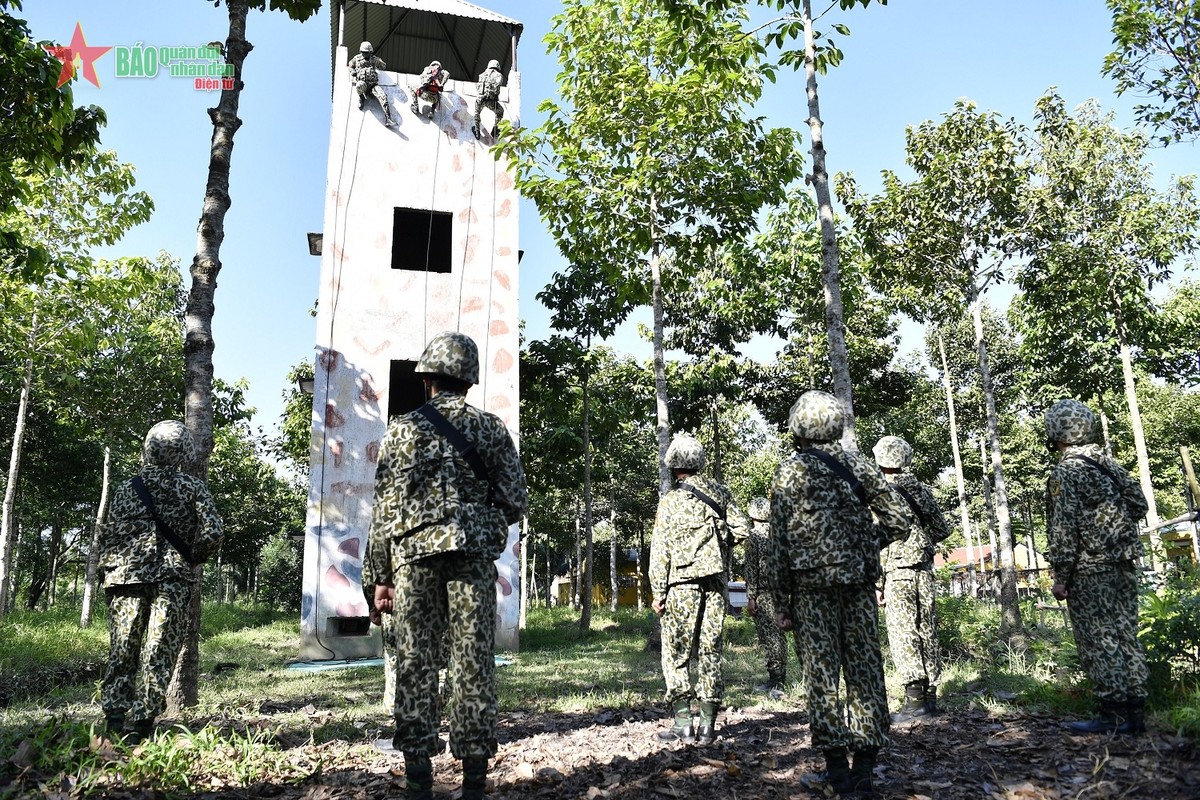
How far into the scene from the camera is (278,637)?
1666 cm

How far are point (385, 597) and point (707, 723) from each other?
8.58 feet

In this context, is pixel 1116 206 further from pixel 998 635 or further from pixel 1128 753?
pixel 1128 753

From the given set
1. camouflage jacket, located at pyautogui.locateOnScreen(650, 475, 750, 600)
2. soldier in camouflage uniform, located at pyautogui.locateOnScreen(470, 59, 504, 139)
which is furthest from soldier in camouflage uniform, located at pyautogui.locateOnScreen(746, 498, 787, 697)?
soldier in camouflage uniform, located at pyautogui.locateOnScreen(470, 59, 504, 139)

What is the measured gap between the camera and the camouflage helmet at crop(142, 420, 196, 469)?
5.16 metres

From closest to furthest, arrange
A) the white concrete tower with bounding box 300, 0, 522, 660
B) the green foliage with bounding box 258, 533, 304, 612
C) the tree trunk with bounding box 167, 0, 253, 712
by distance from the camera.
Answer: the tree trunk with bounding box 167, 0, 253, 712
the white concrete tower with bounding box 300, 0, 522, 660
the green foliage with bounding box 258, 533, 304, 612

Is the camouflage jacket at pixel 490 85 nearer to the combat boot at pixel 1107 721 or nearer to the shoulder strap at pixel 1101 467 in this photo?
the shoulder strap at pixel 1101 467

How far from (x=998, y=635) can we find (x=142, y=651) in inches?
387

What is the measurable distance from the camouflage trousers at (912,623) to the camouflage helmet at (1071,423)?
5.61 feet

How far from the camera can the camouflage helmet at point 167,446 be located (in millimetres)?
5160

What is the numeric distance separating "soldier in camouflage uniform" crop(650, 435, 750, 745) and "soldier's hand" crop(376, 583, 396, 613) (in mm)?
2232

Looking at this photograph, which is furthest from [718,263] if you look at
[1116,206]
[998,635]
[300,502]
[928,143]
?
[300,502]

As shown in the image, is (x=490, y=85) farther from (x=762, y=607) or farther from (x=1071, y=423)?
(x=1071, y=423)

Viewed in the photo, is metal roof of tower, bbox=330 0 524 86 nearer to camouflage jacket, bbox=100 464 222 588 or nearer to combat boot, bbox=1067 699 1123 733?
camouflage jacket, bbox=100 464 222 588

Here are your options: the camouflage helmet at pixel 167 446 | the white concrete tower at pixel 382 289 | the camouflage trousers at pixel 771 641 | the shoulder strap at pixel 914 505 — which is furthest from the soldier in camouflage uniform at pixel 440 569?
the white concrete tower at pixel 382 289
